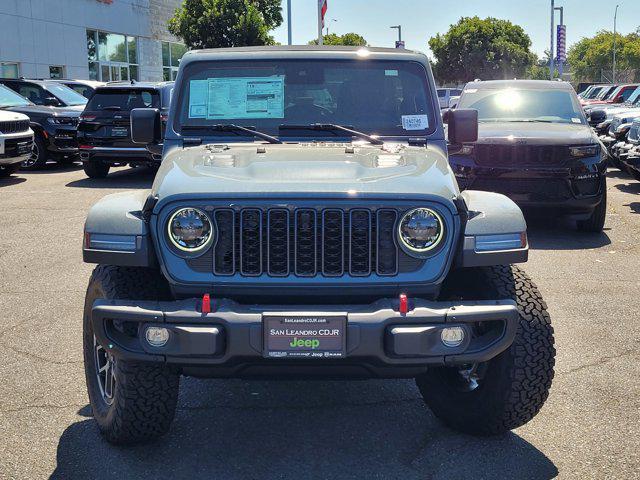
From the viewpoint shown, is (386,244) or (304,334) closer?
(304,334)

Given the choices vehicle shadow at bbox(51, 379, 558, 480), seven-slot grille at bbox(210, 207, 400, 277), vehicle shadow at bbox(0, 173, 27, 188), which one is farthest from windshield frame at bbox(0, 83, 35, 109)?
seven-slot grille at bbox(210, 207, 400, 277)

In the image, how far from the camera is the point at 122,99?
15406 mm

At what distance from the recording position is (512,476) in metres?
3.74

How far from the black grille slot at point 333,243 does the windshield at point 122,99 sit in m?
12.1

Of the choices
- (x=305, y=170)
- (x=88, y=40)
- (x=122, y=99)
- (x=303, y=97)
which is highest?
(x=88, y=40)

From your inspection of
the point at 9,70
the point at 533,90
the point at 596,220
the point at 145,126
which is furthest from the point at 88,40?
the point at 145,126

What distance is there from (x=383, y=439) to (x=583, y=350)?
1978 millimetres

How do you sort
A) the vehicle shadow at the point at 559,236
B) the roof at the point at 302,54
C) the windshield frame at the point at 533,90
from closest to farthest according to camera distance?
the roof at the point at 302,54
the vehicle shadow at the point at 559,236
the windshield frame at the point at 533,90

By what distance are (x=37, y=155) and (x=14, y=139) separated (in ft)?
8.08

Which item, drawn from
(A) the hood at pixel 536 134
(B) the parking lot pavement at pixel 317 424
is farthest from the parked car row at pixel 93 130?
(B) the parking lot pavement at pixel 317 424

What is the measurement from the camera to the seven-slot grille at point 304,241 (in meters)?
3.62

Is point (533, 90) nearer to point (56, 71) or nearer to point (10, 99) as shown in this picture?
point (10, 99)

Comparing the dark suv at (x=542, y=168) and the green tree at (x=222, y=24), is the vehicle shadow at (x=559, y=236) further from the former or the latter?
the green tree at (x=222, y=24)

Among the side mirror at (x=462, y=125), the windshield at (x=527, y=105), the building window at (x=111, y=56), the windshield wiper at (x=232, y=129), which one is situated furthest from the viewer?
the building window at (x=111, y=56)
